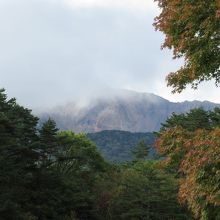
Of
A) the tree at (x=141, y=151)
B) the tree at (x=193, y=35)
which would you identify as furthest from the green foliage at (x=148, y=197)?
the tree at (x=141, y=151)

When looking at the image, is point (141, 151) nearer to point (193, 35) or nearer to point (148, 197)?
point (148, 197)

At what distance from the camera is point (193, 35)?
1095cm

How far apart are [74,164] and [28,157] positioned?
20414 millimetres

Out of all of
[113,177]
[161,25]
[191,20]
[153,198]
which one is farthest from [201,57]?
[113,177]

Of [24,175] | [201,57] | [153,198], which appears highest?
[201,57]

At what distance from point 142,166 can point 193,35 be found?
41.7 metres

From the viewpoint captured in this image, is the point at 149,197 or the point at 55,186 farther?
the point at 149,197

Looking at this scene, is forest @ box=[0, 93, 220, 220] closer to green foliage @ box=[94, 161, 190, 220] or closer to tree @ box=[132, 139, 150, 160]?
green foliage @ box=[94, 161, 190, 220]

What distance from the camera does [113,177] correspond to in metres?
60.3

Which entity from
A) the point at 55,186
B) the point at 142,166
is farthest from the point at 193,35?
the point at 142,166

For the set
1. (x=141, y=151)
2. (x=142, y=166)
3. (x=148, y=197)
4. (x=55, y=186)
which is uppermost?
(x=141, y=151)

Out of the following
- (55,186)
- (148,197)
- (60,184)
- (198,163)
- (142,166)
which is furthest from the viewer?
(142,166)

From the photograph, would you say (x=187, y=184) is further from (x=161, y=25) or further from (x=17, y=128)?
(x=17, y=128)

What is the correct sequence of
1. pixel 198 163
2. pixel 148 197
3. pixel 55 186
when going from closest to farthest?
pixel 198 163, pixel 55 186, pixel 148 197
